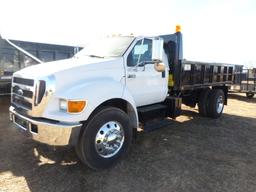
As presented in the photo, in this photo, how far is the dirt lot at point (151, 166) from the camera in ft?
11.6

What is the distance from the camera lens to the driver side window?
4613 mm

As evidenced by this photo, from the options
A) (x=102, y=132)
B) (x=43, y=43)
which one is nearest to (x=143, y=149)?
(x=102, y=132)

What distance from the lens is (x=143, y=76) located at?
4.88 meters

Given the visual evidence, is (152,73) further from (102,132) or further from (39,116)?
(39,116)

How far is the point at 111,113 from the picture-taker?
154 inches

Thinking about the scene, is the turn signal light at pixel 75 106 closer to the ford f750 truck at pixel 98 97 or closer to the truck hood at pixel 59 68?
the ford f750 truck at pixel 98 97

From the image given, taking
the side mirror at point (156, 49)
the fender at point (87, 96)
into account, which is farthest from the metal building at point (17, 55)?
the fender at point (87, 96)

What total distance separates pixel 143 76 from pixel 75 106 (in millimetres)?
1824

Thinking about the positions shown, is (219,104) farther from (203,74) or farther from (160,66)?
(160,66)

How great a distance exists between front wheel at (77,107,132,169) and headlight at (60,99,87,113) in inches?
11.8

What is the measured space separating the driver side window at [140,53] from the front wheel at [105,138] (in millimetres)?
1062

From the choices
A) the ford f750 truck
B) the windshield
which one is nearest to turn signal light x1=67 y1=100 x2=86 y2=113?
the ford f750 truck

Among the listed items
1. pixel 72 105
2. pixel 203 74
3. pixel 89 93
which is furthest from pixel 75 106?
pixel 203 74

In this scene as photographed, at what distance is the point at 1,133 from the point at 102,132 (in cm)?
297
